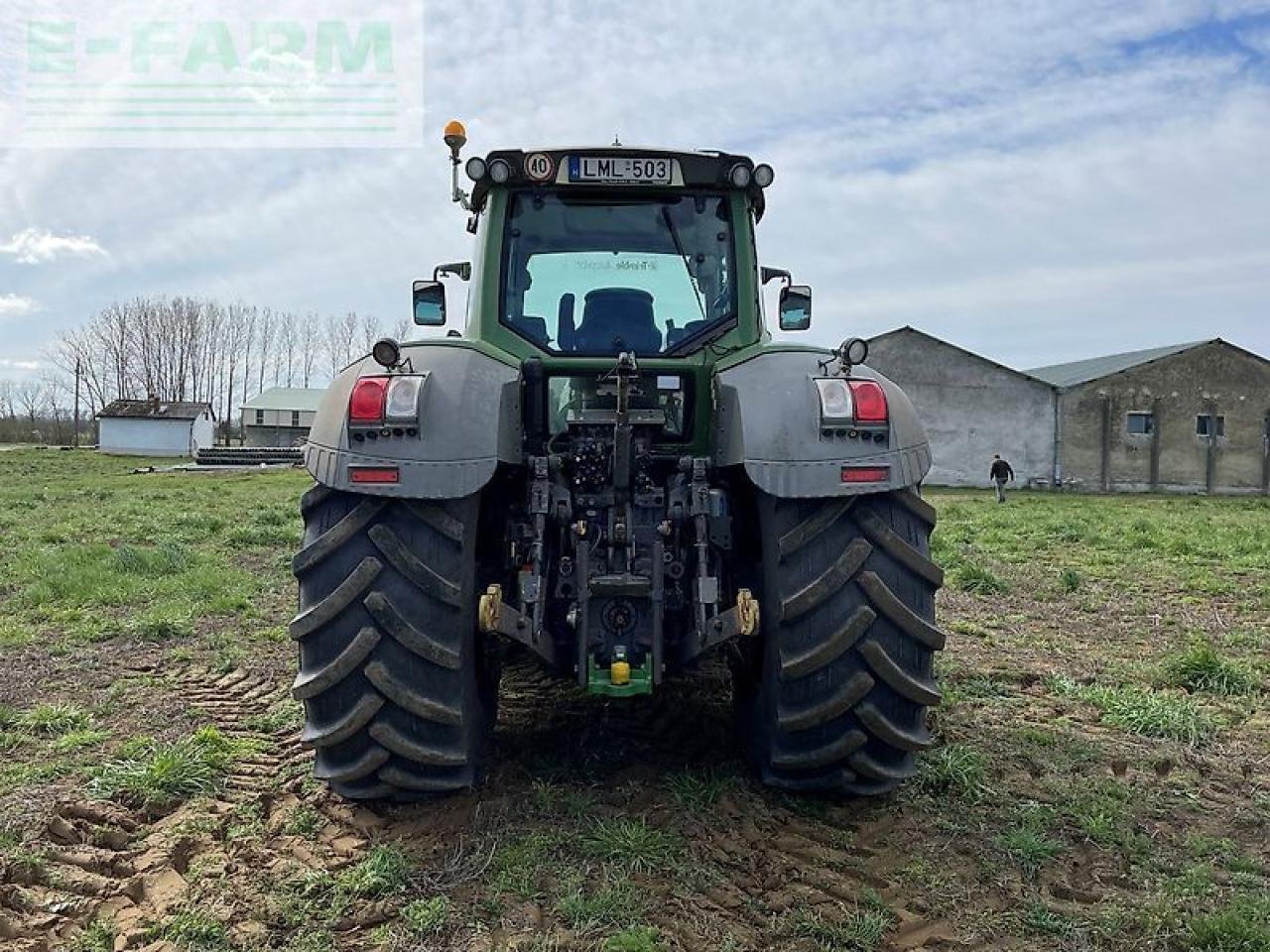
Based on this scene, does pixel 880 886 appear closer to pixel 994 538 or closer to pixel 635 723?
pixel 635 723

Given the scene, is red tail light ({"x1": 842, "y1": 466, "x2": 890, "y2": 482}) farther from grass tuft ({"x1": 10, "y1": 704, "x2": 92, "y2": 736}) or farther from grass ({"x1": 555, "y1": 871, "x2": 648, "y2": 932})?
grass tuft ({"x1": 10, "y1": 704, "x2": 92, "y2": 736})

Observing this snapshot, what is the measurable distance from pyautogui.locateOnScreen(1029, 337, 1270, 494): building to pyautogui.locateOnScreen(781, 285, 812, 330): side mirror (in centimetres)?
2744

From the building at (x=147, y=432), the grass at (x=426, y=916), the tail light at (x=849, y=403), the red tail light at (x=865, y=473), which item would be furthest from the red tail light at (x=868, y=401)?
the building at (x=147, y=432)

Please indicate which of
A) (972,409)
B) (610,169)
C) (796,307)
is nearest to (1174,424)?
(972,409)

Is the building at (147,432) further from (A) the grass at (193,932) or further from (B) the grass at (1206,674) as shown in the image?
(A) the grass at (193,932)

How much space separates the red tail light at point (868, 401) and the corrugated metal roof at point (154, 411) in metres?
54.4

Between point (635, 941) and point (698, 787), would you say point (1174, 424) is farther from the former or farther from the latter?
point (635, 941)

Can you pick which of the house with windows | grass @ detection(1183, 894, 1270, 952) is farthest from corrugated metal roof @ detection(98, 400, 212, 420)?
grass @ detection(1183, 894, 1270, 952)

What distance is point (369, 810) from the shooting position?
3.58 meters

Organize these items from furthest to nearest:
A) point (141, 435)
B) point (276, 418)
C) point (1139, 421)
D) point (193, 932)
A: 1. point (276, 418)
2. point (141, 435)
3. point (1139, 421)
4. point (193, 932)

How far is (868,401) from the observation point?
136 inches

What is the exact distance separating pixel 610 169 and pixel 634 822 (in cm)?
246

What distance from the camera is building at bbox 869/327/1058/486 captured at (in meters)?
29.6

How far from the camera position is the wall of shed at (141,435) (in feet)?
171
